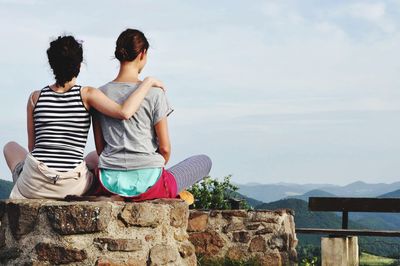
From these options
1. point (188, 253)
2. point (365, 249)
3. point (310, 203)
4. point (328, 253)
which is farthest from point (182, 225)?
point (365, 249)

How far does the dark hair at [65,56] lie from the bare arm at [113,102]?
0.15 metres

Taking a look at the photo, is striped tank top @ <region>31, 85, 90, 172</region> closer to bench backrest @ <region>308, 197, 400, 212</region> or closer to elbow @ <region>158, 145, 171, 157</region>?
elbow @ <region>158, 145, 171, 157</region>

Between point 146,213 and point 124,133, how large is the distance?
1.64 feet

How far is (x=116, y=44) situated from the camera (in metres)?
4.94

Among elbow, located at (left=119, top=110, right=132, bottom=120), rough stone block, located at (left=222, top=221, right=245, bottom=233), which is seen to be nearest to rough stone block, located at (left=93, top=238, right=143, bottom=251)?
elbow, located at (left=119, top=110, right=132, bottom=120)

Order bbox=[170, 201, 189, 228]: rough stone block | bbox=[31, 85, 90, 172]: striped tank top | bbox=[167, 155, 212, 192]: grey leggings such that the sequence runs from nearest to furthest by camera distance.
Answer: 1. bbox=[31, 85, 90, 172]: striped tank top
2. bbox=[170, 201, 189, 228]: rough stone block
3. bbox=[167, 155, 212, 192]: grey leggings

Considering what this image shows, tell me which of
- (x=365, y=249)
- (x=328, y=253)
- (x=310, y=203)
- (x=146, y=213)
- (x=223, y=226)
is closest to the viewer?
(x=146, y=213)

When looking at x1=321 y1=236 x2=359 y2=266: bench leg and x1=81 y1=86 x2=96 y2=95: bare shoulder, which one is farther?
x1=321 y1=236 x2=359 y2=266: bench leg

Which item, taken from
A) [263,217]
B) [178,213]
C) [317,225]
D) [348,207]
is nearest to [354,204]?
[348,207]

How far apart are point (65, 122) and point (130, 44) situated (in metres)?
0.61

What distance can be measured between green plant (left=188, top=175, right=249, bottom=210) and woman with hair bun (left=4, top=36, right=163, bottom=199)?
490 centimetres

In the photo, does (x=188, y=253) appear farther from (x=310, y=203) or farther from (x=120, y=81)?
(x=310, y=203)

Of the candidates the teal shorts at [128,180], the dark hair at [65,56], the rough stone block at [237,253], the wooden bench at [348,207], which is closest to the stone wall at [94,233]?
the teal shorts at [128,180]

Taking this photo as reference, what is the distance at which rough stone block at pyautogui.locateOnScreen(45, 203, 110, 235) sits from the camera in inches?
185
